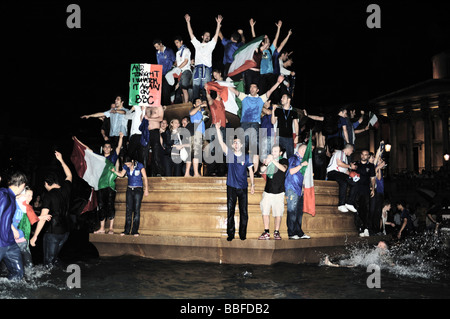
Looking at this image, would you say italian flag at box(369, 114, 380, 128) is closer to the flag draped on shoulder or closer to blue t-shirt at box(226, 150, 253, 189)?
the flag draped on shoulder

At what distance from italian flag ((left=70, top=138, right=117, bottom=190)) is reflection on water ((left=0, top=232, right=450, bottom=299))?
1.88 m

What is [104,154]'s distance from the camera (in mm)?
12867

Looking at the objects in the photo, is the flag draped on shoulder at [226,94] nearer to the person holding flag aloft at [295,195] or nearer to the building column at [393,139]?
the person holding flag aloft at [295,195]

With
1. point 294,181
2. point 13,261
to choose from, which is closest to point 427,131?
point 294,181

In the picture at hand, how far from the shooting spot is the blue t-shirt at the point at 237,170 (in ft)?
33.4

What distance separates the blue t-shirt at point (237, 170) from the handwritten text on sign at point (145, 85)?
3.87 metres

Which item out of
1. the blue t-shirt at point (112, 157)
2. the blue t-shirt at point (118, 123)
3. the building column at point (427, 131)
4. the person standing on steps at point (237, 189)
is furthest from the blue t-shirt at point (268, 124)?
the building column at point (427, 131)

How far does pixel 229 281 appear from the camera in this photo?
8.24m

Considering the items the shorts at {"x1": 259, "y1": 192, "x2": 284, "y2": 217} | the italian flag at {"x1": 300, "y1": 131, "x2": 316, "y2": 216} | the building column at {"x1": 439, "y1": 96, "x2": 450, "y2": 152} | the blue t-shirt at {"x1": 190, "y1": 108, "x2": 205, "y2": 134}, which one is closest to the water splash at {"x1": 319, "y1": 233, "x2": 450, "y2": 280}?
the italian flag at {"x1": 300, "y1": 131, "x2": 316, "y2": 216}

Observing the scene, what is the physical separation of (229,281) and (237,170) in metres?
2.59

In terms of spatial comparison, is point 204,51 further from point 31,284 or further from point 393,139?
point 393,139

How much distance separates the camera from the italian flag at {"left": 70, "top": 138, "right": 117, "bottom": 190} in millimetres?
12117
